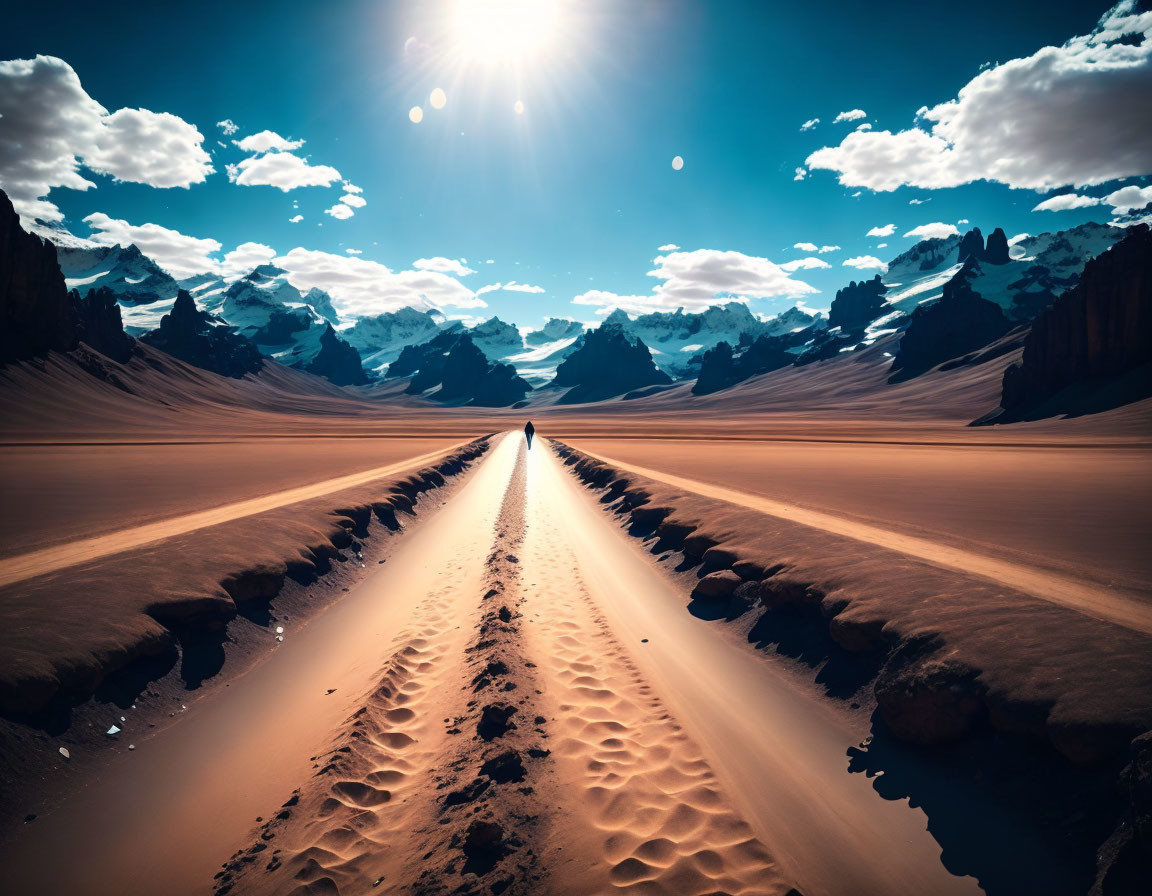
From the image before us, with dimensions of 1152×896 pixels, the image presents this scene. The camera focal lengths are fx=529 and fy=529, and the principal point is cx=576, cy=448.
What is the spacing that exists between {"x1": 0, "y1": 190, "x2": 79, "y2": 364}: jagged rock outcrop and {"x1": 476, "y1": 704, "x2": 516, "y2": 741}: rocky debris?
18234cm

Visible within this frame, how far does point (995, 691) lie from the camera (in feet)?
24.8

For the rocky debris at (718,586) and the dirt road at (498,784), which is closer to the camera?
the dirt road at (498,784)

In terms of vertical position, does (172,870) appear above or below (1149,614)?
below

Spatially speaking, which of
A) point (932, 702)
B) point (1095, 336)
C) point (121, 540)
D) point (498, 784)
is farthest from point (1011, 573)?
point (1095, 336)

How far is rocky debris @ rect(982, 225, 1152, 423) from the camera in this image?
10569 centimetres

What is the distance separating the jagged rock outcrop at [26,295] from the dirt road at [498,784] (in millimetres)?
179327

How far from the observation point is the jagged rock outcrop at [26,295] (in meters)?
132

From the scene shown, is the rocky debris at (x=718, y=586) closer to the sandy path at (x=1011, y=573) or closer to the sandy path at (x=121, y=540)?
the sandy path at (x=1011, y=573)

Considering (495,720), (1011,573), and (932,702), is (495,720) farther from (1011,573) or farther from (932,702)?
(1011,573)

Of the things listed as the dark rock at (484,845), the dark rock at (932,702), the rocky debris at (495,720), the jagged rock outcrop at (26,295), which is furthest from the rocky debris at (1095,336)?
the jagged rock outcrop at (26,295)

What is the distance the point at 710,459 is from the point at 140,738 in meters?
48.2

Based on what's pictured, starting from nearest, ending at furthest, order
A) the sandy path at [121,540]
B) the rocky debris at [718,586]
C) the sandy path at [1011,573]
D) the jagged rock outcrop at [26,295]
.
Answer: the sandy path at [1011,573] < the sandy path at [121,540] < the rocky debris at [718,586] < the jagged rock outcrop at [26,295]

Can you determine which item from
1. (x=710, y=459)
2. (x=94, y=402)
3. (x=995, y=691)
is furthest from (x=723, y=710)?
(x=94, y=402)

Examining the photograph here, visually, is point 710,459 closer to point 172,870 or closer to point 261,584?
point 261,584
